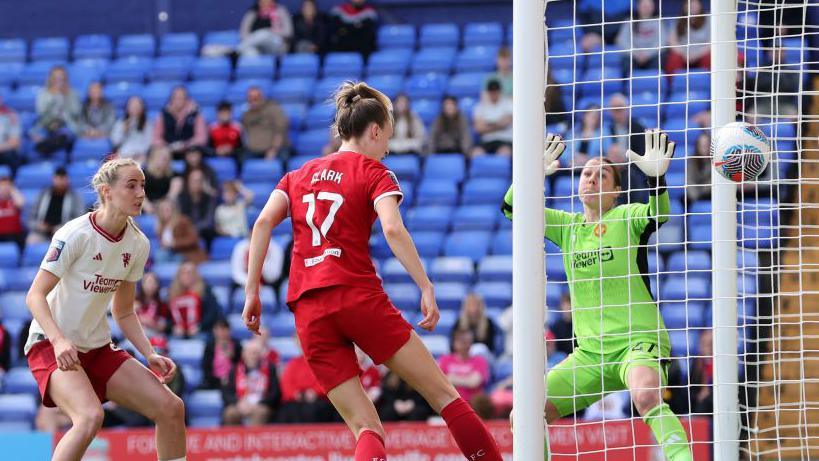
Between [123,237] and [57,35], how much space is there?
41.4 ft

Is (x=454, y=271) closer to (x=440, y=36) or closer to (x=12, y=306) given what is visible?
(x=440, y=36)

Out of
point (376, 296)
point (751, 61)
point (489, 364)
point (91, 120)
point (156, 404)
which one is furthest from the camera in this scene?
point (91, 120)

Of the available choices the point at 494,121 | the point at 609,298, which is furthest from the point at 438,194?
the point at 609,298

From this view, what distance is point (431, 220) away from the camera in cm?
1336

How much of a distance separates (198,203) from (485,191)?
121 inches

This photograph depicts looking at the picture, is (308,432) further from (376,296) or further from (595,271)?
(376,296)

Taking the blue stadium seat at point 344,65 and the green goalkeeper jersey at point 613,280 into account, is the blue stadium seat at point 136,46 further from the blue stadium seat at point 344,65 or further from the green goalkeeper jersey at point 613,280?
the green goalkeeper jersey at point 613,280

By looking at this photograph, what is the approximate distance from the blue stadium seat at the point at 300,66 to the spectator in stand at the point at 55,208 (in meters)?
3.37

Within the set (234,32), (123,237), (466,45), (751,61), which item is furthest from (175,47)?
(123,237)

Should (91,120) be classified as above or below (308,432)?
above

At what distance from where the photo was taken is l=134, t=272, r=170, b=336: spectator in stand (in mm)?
12258

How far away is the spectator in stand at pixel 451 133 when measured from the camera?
550 inches

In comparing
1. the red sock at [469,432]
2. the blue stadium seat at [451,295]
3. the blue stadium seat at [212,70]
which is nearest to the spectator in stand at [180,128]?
the blue stadium seat at [212,70]

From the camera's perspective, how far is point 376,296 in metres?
5.30
